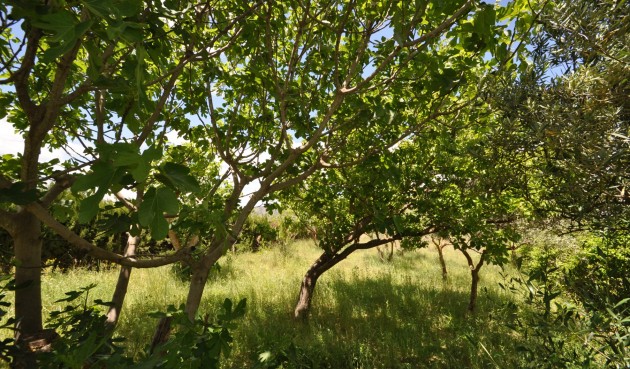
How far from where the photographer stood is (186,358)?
1.61m

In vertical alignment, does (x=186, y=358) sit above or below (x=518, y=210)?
below

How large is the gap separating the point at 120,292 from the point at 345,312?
19.8 ft

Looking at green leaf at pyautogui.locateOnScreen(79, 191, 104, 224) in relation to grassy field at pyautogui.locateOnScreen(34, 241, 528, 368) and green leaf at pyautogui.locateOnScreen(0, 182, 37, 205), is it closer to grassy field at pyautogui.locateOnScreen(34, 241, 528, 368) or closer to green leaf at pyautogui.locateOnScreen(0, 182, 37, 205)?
green leaf at pyautogui.locateOnScreen(0, 182, 37, 205)

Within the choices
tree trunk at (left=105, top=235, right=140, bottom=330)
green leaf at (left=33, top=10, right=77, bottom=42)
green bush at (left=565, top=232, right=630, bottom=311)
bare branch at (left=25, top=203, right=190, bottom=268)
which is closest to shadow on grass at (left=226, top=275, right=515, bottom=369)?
green bush at (left=565, top=232, right=630, bottom=311)

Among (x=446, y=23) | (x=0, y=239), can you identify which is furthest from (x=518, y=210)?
(x=0, y=239)

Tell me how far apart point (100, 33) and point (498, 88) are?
9.71 feet

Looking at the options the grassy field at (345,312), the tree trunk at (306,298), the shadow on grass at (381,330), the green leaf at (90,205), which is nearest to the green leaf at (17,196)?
the green leaf at (90,205)

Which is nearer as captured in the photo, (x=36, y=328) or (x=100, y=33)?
(x=100, y=33)

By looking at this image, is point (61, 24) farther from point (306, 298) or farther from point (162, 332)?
point (306, 298)

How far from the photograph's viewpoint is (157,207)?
0.91 meters

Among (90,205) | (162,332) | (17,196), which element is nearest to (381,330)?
(162,332)

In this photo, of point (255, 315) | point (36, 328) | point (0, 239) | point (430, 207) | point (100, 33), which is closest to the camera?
point (100, 33)

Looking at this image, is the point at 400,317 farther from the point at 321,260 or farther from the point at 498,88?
the point at 498,88

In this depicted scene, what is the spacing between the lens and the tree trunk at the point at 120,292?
2599 millimetres
